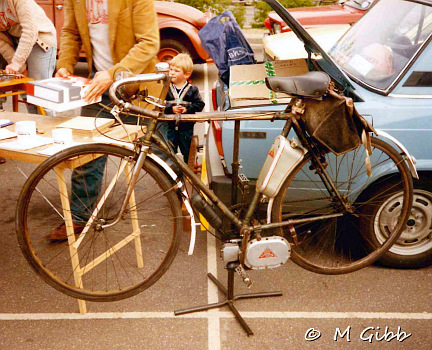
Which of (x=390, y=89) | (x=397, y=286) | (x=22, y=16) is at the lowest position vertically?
(x=397, y=286)

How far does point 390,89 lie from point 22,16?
10.2 feet

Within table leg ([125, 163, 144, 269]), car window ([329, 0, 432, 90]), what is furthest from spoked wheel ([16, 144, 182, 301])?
car window ([329, 0, 432, 90])

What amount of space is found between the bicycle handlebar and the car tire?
6.01 ft

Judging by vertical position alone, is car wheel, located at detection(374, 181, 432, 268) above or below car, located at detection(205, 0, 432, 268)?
below

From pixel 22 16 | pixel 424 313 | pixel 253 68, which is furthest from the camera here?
pixel 22 16

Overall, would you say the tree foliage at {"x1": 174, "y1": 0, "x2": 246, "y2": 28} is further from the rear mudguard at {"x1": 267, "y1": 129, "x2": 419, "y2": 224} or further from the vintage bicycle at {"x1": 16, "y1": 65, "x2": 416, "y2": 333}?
the rear mudguard at {"x1": 267, "y1": 129, "x2": 419, "y2": 224}

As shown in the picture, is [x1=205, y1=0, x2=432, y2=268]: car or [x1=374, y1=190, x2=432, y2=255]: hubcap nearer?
[x1=205, y1=0, x2=432, y2=268]: car

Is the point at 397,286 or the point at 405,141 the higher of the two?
the point at 405,141

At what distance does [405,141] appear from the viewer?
3.31m

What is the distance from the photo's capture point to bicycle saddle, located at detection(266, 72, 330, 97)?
263 cm

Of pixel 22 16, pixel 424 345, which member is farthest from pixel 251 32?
pixel 424 345

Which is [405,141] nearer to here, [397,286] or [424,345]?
[397,286]

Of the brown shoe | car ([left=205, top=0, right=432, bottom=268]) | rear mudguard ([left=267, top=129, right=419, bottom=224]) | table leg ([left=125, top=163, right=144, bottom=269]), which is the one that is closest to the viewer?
table leg ([left=125, top=163, right=144, bottom=269])

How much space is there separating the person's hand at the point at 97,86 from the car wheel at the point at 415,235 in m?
2.06
